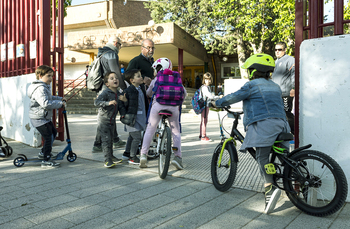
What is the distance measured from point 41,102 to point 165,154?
6.90 feet

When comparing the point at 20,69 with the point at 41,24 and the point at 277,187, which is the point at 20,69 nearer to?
the point at 41,24

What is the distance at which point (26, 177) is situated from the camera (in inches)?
170

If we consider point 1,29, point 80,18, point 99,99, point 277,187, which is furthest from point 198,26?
point 277,187

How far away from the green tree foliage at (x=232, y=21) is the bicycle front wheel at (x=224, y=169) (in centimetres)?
1629

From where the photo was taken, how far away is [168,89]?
4.34 meters

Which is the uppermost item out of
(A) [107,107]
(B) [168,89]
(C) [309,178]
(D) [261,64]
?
(D) [261,64]

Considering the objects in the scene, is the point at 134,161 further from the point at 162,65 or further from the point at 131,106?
the point at 162,65

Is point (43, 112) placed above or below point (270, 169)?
above

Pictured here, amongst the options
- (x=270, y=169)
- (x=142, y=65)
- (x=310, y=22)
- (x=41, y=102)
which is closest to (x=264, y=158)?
(x=270, y=169)

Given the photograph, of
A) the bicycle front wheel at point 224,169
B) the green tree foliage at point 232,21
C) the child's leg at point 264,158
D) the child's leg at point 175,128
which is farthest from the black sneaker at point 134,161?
the green tree foliage at point 232,21

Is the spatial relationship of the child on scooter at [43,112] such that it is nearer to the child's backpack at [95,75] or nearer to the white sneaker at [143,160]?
the child's backpack at [95,75]

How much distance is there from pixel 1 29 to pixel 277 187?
324 inches

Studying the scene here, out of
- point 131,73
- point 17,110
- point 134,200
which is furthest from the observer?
point 17,110

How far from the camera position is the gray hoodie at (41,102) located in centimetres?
471
